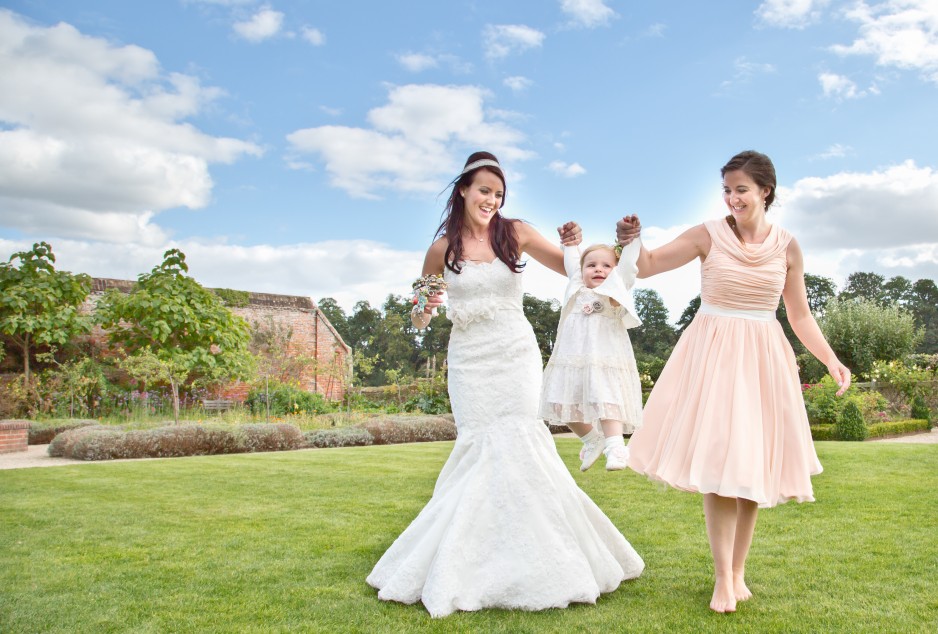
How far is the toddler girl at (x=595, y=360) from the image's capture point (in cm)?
400

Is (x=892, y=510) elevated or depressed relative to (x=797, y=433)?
depressed

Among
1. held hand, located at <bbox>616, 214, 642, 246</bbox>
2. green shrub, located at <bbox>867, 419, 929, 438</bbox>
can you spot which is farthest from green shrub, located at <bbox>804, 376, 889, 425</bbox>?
held hand, located at <bbox>616, 214, 642, 246</bbox>

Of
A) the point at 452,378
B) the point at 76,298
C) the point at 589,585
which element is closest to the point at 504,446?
the point at 452,378

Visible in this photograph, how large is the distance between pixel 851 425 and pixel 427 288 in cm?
1519

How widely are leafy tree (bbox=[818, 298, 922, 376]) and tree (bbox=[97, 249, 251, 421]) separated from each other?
21443 mm

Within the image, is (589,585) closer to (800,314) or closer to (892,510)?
(800,314)

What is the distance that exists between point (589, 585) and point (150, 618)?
7.35 ft

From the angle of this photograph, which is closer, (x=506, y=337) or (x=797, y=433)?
(x=797, y=433)

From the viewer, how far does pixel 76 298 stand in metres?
20.5

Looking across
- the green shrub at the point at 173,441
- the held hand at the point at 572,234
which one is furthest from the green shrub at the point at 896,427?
the held hand at the point at 572,234

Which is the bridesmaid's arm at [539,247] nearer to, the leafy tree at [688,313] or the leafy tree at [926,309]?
the leafy tree at [688,313]

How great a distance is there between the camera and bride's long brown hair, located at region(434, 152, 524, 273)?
4203 millimetres

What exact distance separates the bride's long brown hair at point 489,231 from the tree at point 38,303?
18.0 m

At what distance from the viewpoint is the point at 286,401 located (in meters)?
20.6
